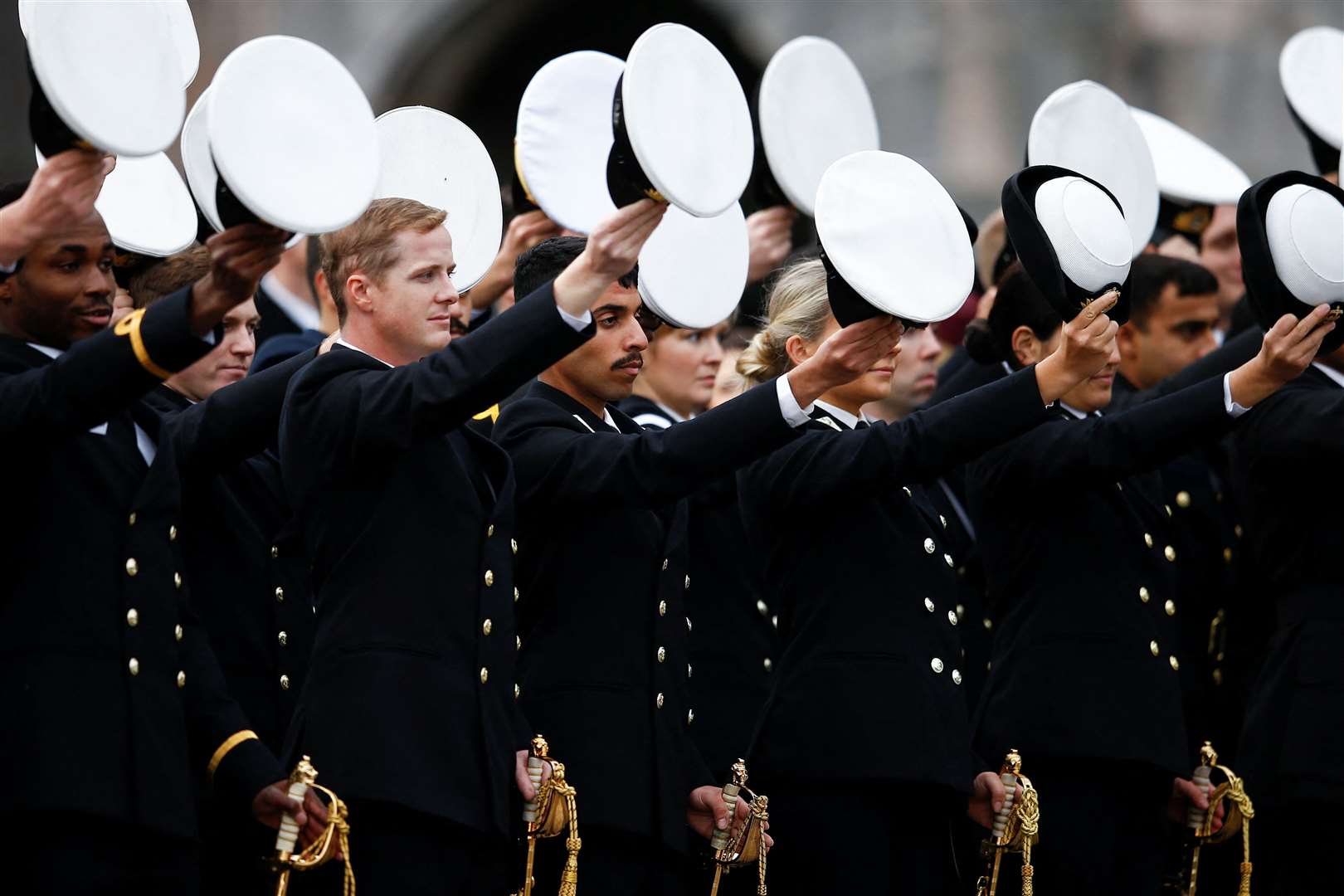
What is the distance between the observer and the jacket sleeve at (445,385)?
4.00 meters

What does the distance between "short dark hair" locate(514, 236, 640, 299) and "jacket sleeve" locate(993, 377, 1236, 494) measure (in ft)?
3.64

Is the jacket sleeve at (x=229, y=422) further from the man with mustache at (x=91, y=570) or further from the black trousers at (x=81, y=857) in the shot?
the black trousers at (x=81, y=857)

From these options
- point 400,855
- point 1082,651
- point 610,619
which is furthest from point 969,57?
point 400,855

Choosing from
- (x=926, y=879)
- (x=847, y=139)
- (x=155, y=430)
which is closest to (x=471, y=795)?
(x=155, y=430)

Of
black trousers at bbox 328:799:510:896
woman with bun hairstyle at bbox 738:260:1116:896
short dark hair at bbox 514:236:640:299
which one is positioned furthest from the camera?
short dark hair at bbox 514:236:640:299

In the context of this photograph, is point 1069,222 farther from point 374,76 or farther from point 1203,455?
point 374,76

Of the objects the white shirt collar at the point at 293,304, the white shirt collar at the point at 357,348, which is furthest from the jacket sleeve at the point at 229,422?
the white shirt collar at the point at 293,304

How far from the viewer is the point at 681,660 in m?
4.91

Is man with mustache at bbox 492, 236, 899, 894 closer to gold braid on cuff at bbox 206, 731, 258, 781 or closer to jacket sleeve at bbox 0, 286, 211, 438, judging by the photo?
gold braid on cuff at bbox 206, 731, 258, 781

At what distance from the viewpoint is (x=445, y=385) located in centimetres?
404

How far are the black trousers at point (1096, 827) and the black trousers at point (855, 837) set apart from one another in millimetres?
388

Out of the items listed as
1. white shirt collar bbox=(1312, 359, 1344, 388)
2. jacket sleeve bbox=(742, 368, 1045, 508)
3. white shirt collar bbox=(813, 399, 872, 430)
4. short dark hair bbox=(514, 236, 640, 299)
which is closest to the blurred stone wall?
white shirt collar bbox=(1312, 359, 1344, 388)

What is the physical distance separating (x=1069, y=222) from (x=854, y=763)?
4.36ft

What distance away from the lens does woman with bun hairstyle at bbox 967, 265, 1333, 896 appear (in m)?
5.37
